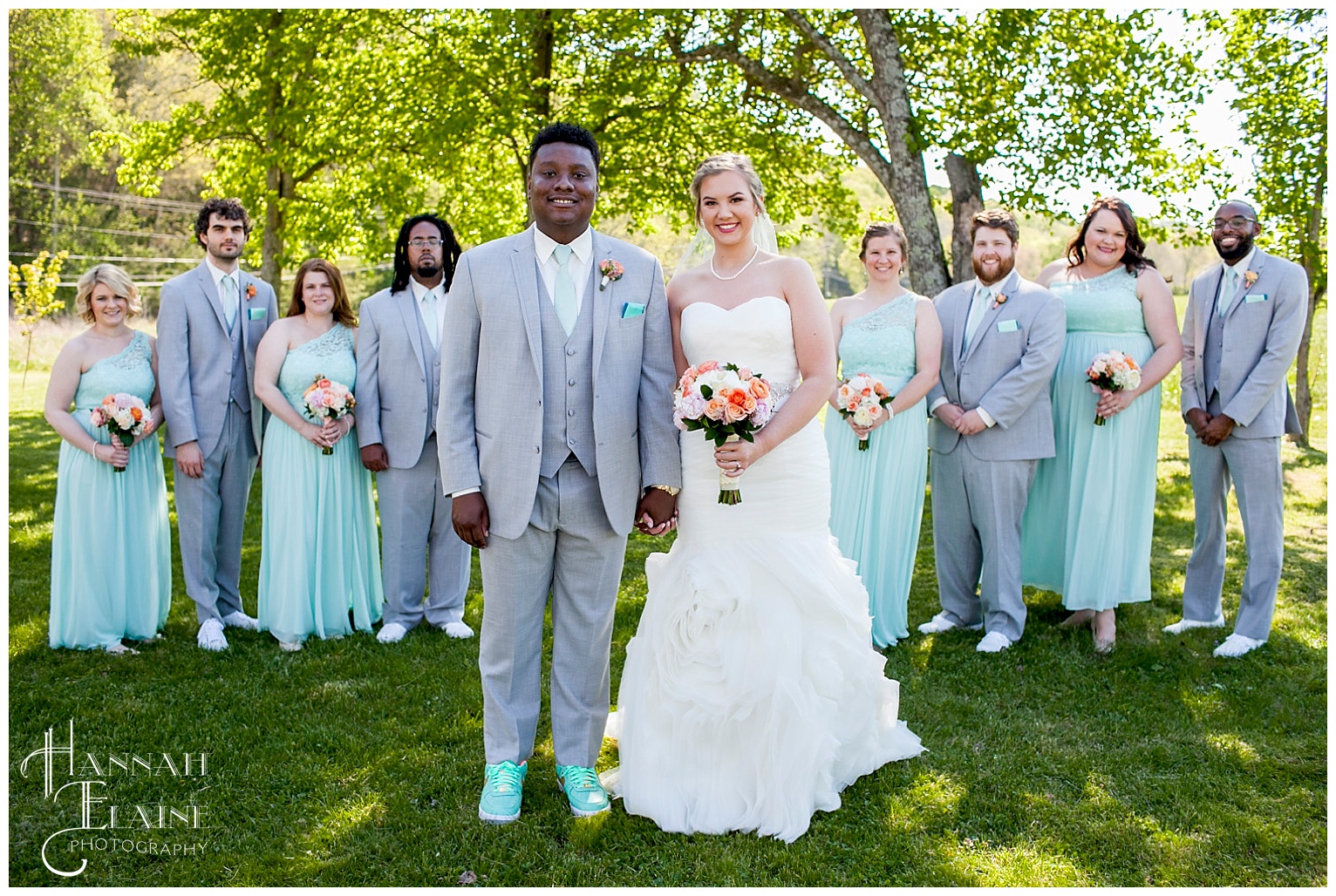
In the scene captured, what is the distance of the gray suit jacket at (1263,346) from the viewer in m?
6.49

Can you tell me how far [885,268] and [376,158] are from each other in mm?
11168

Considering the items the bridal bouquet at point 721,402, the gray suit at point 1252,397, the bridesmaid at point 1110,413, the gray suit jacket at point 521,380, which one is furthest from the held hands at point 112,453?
the gray suit at point 1252,397

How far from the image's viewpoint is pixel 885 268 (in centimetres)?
668

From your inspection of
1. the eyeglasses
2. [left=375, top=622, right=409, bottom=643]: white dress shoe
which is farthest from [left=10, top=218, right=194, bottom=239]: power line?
the eyeglasses

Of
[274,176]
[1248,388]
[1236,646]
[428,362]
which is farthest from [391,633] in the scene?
[274,176]

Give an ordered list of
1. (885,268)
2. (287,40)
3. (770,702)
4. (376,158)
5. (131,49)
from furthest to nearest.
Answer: (131,49), (376,158), (287,40), (885,268), (770,702)

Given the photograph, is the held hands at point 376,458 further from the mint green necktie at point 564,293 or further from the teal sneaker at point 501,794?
the mint green necktie at point 564,293

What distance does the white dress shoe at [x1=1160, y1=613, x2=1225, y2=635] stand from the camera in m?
7.00

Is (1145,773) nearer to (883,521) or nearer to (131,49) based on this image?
(883,521)

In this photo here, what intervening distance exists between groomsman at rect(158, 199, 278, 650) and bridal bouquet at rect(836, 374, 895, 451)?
3.84 metres

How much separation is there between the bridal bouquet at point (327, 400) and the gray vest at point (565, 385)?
114 inches

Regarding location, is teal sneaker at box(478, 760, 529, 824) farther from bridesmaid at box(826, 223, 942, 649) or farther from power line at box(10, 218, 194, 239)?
power line at box(10, 218, 194, 239)

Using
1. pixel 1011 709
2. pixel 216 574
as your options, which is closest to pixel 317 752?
pixel 216 574

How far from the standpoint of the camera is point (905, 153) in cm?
1190
